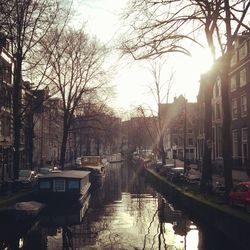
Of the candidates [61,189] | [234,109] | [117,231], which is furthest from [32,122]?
[117,231]

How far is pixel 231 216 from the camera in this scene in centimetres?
1711

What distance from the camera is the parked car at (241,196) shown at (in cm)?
1850

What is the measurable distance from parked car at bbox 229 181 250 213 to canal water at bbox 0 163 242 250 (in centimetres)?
170

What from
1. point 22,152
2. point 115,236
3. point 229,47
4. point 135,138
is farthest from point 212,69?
point 135,138

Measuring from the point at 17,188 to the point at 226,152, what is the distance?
1466cm

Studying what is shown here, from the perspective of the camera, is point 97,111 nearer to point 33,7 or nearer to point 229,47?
point 33,7

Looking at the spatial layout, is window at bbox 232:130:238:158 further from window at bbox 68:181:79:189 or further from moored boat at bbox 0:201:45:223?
moored boat at bbox 0:201:45:223

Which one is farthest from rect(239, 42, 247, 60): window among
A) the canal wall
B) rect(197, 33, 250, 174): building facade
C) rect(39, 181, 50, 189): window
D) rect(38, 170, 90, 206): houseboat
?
rect(39, 181, 50, 189): window

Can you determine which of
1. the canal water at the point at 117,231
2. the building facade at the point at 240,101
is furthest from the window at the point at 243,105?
the canal water at the point at 117,231

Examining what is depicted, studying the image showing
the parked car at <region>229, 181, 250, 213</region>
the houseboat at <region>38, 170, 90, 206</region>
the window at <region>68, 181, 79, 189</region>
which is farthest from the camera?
the window at <region>68, 181, 79, 189</region>

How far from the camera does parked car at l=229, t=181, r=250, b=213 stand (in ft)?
60.7

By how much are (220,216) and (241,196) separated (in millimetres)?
1371

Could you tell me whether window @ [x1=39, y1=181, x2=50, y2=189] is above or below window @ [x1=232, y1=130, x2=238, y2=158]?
below

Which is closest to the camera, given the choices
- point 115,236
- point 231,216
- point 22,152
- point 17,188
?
point 231,216
